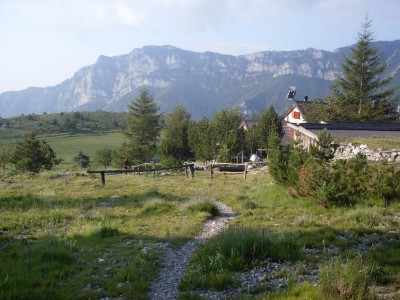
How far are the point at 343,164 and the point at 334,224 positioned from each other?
11.9 ft

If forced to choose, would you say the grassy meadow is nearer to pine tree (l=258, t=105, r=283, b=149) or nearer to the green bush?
the green bush

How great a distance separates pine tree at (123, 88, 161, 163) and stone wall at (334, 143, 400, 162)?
38.9 meters

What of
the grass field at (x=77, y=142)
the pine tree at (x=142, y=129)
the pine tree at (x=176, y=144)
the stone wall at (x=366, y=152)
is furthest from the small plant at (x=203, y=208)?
the grass field at (x=77, y=142)

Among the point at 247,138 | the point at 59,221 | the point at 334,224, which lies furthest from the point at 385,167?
the point at 247,138

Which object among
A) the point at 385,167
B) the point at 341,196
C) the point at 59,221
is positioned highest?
the point at 385,167

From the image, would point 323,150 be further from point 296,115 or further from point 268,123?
point 296,115

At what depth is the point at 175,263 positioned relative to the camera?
920 cm

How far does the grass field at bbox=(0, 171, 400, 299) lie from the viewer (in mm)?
7414

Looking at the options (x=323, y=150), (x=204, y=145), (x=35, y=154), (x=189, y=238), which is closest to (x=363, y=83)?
(x=204, y=145)

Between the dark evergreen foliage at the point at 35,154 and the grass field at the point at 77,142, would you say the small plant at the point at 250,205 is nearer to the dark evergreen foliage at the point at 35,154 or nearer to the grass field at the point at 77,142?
the dark evergreen foliage at the point at 35,154

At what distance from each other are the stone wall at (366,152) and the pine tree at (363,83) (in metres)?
25.5

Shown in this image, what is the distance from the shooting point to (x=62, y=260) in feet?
29.9

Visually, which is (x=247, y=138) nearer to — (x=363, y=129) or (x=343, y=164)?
(x=363, y=129)

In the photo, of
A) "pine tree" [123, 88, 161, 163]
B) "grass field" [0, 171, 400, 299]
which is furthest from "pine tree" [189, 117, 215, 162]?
"grass field" [0, 171, 400, 299]
